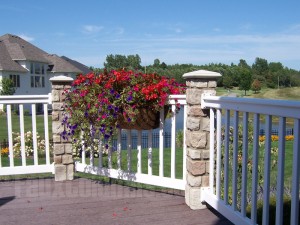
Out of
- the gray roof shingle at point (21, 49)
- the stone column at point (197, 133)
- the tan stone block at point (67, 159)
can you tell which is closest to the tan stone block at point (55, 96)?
the tan stone block at point (67, 159)

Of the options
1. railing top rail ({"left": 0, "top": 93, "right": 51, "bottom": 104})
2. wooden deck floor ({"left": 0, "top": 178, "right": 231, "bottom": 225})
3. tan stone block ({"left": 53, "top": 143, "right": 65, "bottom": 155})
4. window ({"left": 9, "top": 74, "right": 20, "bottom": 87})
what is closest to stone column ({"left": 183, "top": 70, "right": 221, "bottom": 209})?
wooden deck floor ({"left": 0, "top": 178, "right": 231, "bottom": 225})

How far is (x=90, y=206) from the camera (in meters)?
3.10

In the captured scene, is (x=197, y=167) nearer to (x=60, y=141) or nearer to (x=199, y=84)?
(x=199, y=84)

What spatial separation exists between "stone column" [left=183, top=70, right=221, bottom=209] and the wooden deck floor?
228mm

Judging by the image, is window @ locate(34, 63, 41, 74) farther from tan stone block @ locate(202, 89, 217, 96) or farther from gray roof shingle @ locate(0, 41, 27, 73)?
tan stone block @ locate(202, 89, 217, 96)

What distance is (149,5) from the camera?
44.3ft

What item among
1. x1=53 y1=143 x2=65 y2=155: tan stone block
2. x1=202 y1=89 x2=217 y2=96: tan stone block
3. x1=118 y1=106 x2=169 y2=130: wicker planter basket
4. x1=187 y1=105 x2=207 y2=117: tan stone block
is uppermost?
x1=202 y1=89 x2=217 y2=96: tan stone block

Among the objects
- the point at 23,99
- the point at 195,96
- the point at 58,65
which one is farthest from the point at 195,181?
the point at 58,65

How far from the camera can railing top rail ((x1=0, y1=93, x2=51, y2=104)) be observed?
3.77m

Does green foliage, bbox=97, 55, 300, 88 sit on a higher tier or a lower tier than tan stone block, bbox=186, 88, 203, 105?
higher

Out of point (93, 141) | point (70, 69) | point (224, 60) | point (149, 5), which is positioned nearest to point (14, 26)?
point (70, 69)

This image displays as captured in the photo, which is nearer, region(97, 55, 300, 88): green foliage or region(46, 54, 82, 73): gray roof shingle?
region(97, 55, 300, 88): green foliage

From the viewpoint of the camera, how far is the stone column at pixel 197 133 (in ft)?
9.60

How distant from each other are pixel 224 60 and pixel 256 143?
985 inches
